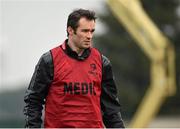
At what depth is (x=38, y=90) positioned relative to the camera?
575 cm

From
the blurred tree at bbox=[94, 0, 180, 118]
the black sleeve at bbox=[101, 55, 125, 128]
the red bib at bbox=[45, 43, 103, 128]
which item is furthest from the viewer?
the blurred tree at bbox=[94, 0, 180, 118]

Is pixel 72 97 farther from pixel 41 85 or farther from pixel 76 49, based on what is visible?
pixel 76 49

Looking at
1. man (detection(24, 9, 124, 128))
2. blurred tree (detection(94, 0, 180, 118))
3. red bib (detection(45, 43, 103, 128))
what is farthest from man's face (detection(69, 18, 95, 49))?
blurred tree (detection(94, 0, 180, 118))

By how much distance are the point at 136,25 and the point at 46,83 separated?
17.9 m

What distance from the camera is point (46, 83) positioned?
5.74 meters

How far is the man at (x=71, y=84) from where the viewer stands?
5.72 meters

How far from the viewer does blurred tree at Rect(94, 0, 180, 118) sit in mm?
47469

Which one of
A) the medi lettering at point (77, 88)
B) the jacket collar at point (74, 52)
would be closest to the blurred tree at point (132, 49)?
the jacket collar at point (74, 52)

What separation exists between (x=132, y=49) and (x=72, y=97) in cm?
4441

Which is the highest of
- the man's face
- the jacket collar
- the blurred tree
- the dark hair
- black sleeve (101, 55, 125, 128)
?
the dark hair

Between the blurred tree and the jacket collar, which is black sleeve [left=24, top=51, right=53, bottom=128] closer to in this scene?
the jacket collar

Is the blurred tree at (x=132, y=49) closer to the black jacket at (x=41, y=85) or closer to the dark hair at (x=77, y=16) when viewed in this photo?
the black jacket at (x=41, y=85)

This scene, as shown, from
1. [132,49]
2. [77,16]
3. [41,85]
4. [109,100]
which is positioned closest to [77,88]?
[41,85]

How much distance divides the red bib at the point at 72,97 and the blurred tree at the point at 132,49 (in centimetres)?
4095
